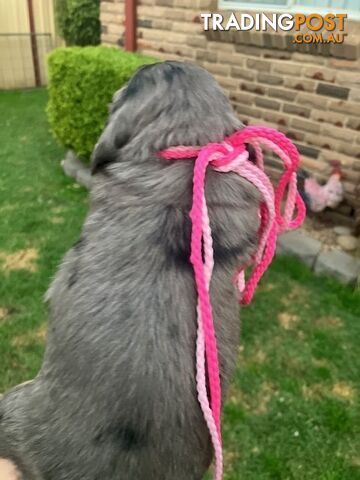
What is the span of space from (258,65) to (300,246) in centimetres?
239

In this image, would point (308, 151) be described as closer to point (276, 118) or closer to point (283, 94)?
point (276, 118)

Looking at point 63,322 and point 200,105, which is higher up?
point 200,105

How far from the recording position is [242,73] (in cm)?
615

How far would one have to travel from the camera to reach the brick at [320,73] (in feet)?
17.3

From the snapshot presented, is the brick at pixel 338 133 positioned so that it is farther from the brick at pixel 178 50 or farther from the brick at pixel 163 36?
the brick at pixel 163 36

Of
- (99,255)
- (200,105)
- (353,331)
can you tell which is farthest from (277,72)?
(99,255)

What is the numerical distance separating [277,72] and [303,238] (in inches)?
81.8

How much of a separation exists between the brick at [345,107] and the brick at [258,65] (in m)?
0.99

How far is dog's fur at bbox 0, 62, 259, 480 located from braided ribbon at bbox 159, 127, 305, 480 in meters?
0.06

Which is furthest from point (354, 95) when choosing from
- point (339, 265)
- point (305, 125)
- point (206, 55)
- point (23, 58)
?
point (23, 58)

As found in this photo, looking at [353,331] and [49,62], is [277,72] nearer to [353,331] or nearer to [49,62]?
[353,331]

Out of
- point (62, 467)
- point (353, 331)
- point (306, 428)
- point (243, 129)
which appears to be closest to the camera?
point (62, 467)

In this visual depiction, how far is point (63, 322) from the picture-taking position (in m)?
1.76

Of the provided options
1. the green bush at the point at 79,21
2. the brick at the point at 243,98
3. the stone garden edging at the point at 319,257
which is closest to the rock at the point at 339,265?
the stone garden edging at the point at 319,257
